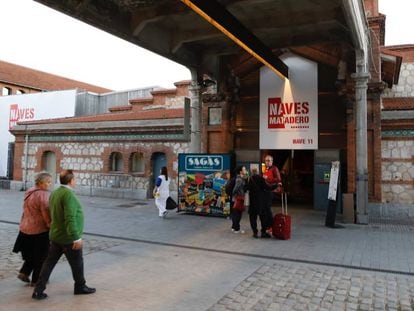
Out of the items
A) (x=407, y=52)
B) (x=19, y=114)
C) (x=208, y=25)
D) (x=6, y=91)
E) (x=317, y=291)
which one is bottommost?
(x=317, y=291)

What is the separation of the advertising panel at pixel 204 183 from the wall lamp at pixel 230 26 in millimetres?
3400

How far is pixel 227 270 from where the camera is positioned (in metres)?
6.50

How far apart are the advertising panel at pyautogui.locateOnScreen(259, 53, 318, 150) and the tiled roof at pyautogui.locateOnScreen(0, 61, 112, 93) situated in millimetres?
32296

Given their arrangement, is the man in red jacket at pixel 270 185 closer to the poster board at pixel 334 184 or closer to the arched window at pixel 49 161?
the poster board at pixel 334 184

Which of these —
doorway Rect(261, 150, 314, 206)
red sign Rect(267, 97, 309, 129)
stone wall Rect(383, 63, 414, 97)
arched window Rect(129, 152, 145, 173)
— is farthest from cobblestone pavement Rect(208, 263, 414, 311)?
arched window Rect(129, 152, 145, 173)

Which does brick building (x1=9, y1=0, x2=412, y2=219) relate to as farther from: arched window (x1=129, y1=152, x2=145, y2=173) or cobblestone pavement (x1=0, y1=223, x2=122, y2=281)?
cobblestone pavement (x1=0, y1=223, x2=122, y2=281)

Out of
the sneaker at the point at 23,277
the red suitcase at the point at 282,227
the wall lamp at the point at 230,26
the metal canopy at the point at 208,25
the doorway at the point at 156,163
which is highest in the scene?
the metal canopy at the point at 208,25

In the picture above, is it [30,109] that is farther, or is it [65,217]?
[30,109]

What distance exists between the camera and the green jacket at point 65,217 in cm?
490

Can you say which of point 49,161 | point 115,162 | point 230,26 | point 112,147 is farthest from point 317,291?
point 49,161

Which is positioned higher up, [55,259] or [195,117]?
[195,117]

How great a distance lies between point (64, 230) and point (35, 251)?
0.87 meters

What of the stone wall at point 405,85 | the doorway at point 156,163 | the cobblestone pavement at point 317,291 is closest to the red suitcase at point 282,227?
the cobblestone pavement at point 317,291

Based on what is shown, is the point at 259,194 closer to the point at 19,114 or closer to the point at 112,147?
the point at 112,147
